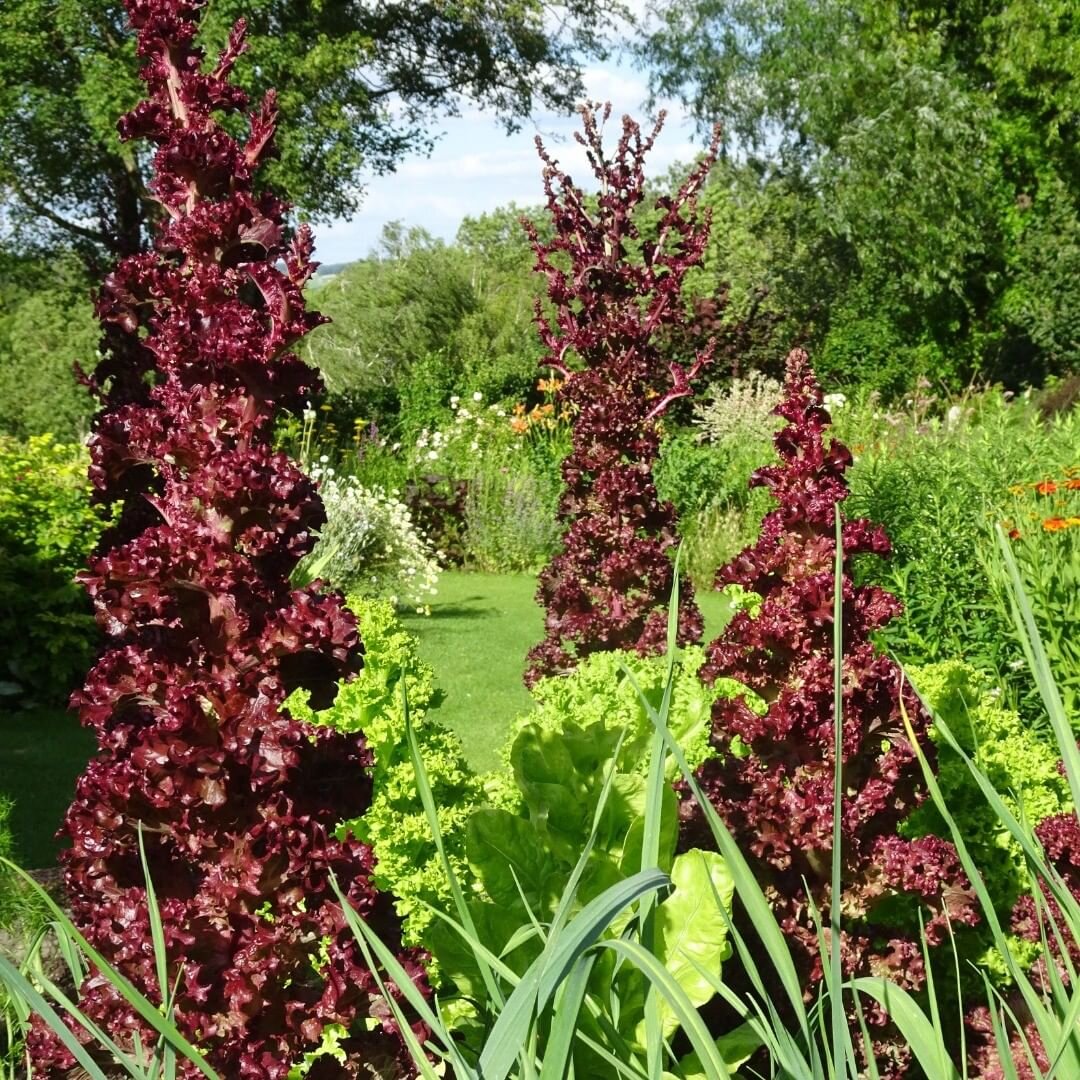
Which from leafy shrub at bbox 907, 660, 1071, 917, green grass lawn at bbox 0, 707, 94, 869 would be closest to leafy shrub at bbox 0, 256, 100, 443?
green grass lawn at bbox 0, 707, 94, 869

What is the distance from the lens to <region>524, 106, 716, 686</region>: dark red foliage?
5227mm

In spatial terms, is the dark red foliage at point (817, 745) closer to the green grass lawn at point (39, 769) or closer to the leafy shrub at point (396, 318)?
the green grass lawn at point (39, 769)

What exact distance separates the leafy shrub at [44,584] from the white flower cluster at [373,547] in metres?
2.15

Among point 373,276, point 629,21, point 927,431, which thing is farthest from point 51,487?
point 373,276

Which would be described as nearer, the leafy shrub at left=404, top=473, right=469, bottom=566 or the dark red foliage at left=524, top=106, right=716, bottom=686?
the dark red foliage at left=524, top=106, right=716, bottom=686

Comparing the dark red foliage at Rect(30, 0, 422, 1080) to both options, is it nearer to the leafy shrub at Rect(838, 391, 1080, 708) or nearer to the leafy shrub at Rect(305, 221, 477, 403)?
the leafy shrub at Rect(838, 391, 1080, 708)

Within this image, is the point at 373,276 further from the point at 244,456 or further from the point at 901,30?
the point at 244,456

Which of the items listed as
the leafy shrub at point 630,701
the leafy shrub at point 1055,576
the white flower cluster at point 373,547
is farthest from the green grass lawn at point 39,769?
the leafy shrub at point 1055,576

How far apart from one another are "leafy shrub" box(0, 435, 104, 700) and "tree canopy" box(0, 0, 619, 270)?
457 inches

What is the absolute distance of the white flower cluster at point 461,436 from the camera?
52.5 ft

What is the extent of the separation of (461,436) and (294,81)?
Result: 10212 mm

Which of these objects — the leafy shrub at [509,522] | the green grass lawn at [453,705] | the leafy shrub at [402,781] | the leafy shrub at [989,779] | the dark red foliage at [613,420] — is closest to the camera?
the leafy shrub at [402,781]

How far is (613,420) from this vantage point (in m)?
5.21

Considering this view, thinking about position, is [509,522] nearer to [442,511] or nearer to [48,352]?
[442,511]
